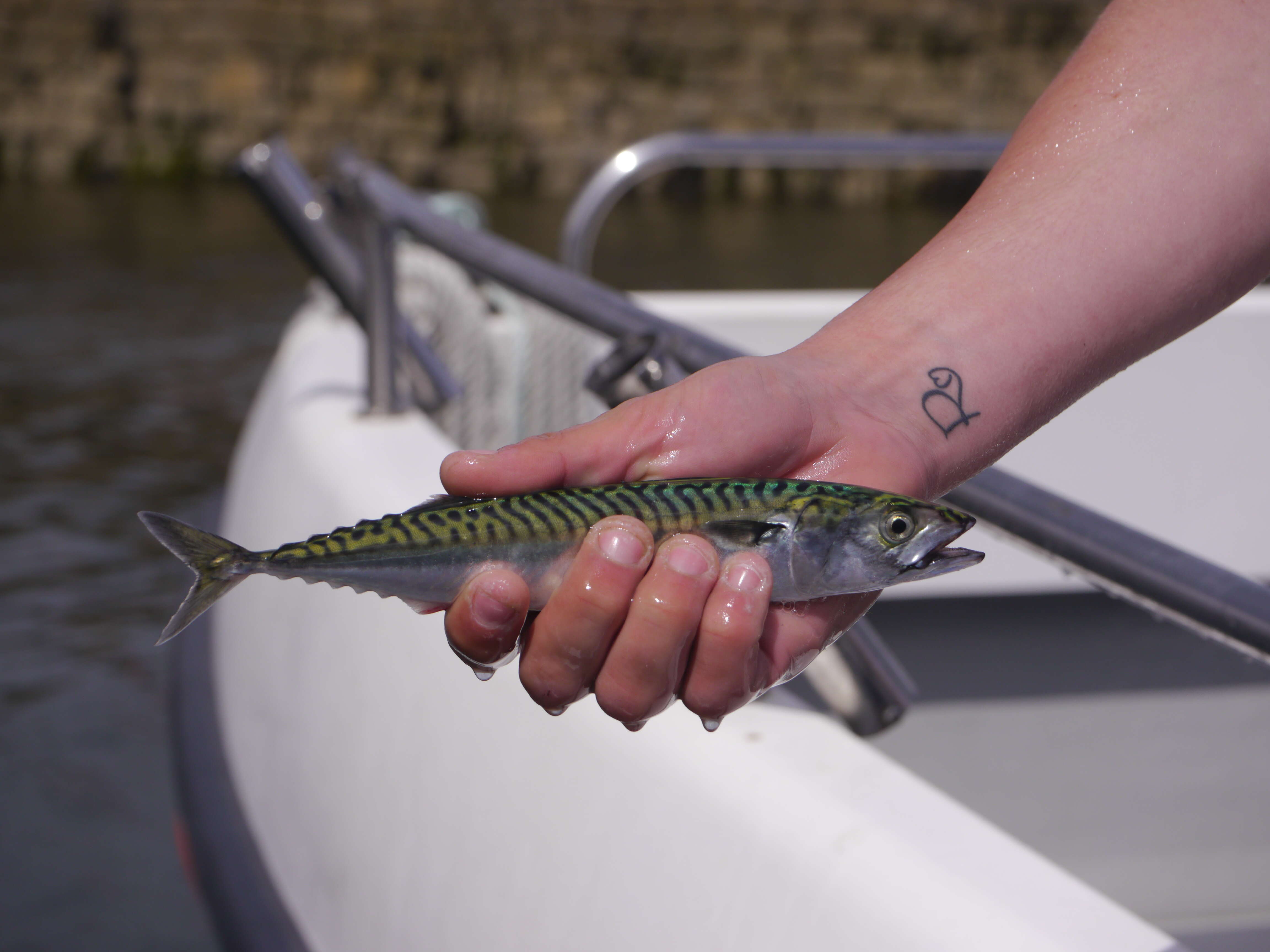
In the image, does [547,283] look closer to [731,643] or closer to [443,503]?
[443,503]

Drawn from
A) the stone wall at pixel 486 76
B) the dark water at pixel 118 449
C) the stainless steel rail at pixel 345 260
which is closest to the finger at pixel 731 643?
the stainless steel rail at pixel 345 260

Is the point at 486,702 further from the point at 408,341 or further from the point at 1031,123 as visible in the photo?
the point at 408,341

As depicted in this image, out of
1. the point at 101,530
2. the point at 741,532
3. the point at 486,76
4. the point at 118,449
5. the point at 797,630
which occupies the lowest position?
the point at 486,76

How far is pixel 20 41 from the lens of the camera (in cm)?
2131

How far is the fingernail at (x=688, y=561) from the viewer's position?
1144 millimetres

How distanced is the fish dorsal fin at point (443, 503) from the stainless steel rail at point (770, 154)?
1.97 m

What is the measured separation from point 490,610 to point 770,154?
2.31 m

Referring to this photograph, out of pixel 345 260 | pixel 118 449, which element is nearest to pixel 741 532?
pixel 345 260

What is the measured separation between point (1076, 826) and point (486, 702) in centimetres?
172

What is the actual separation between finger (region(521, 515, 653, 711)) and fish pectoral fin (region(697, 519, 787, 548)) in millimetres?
62

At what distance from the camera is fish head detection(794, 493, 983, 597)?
1121 mm

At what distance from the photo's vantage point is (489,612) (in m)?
1.16

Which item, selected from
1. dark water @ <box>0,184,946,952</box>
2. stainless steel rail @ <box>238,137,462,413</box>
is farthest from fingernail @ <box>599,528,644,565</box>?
dark water @ <box>0,184,946,952</box>

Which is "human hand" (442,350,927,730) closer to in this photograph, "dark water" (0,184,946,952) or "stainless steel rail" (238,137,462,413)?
"stainless steel rail" (238,137,462,413)
